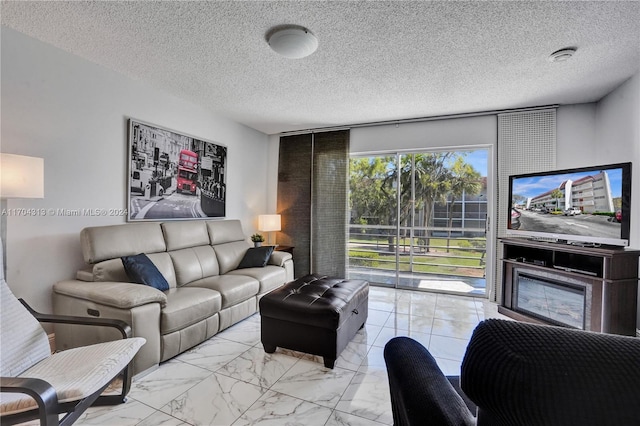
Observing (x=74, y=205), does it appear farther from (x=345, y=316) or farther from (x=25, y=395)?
(x=345, y=316)

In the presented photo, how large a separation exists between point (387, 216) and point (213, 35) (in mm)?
3345

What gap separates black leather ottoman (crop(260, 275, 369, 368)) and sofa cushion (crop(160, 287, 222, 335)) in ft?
1.67

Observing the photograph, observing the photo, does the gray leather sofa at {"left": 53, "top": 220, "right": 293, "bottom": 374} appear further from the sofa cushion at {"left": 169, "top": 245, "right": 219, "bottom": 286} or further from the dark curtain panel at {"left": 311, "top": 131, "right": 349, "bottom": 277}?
the dark curtain panel at {"left": 311, "top": 131, "right": 349, "bottom": 277}

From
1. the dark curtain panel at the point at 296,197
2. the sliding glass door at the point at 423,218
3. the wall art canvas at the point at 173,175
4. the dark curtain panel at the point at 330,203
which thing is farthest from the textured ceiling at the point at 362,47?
the dark curtain panel at the point at 296,197

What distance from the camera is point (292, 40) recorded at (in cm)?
209

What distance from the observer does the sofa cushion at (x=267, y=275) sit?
3272 millimetres

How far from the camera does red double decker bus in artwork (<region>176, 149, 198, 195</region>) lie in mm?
3455

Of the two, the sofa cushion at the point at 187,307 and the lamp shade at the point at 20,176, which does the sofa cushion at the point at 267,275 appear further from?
the lamp shade at the point at 20,176

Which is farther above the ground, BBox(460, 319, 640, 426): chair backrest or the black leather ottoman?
BBox(460, 319, 640, 426): chair backrest

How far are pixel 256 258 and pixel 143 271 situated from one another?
1445 millimetres

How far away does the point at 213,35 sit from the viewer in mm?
2133

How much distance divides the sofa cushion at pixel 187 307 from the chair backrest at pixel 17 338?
66 centimetres

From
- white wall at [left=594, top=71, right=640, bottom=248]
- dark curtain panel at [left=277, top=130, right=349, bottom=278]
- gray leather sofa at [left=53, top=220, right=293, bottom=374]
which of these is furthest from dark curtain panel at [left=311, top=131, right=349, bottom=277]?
white wall at [left=594, top=71, right=640, bottom=248]

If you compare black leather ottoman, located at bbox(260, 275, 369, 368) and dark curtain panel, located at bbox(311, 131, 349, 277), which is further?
dark curtain panel, located at bbox(311, 131, 349, 277)
